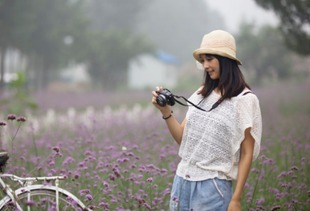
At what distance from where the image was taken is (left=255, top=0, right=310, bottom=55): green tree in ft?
48.8

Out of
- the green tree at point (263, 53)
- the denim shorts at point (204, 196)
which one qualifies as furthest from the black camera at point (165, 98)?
the green tree at point (263, 53)

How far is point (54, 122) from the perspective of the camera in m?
11.5

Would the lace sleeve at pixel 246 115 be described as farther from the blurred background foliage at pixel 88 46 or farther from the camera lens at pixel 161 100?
the blurred background foliage at pixel 88 46

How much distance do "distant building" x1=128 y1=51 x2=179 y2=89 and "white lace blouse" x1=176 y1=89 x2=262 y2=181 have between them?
51.7 m

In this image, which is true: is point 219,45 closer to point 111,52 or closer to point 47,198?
point 47,198

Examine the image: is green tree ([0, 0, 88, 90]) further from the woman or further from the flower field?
the woman

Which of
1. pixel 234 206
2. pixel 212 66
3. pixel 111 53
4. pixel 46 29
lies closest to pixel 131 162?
pixel 212 66

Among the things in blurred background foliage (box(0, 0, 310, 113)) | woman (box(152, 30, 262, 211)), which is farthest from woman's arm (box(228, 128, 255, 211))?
blurred background foliage (box(0, 0, 310, 113))

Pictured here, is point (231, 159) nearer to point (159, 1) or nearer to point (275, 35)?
point (275, 35)

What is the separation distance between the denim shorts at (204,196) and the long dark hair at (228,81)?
518 mm

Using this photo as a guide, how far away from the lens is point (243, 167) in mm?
3340

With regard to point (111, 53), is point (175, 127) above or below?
below

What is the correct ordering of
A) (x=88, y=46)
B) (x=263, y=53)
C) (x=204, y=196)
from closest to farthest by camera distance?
(x=204, y=196)
(x=263, y=53)
(x=88, y=46)

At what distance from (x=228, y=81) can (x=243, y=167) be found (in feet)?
1.71
